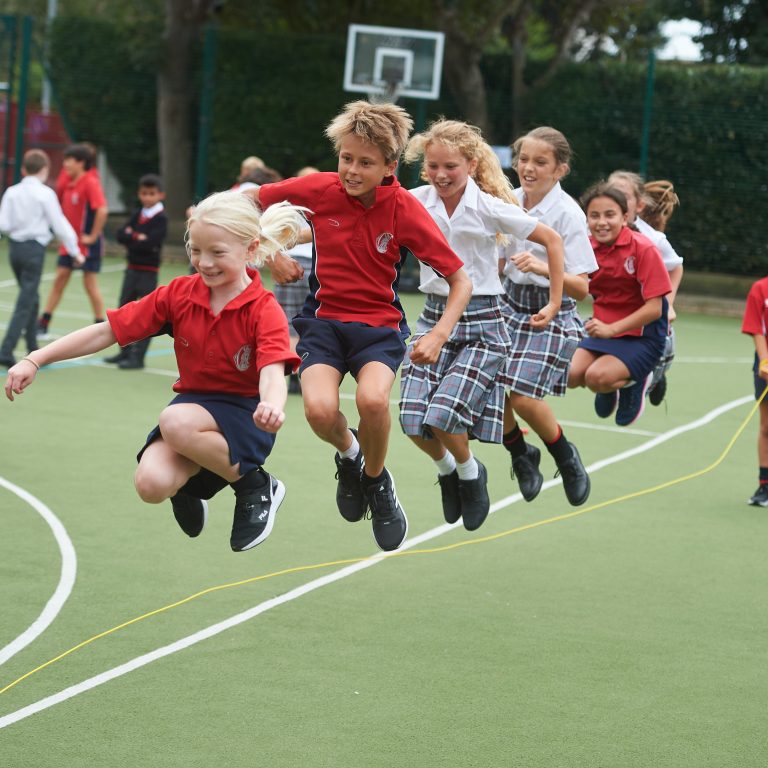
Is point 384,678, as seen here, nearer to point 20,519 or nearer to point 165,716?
point 165,716

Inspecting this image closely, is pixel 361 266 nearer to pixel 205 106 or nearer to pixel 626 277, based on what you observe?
pixel 626 277

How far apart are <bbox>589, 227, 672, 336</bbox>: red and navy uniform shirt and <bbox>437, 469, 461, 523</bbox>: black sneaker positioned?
1.42 meters

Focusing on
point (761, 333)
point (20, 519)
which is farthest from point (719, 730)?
point (20, 519)

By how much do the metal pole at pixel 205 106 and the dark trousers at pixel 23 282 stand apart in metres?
10.5

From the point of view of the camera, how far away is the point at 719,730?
16.4ft

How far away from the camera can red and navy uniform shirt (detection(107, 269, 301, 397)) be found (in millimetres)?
4719

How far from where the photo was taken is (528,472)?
682 centimetres

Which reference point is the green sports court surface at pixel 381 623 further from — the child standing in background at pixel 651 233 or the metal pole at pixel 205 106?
the metal pole at pixel 205 106

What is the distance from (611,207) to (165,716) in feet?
11.9

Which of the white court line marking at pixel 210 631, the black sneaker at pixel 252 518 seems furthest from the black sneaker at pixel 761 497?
the black sneaker at pixel 252 518

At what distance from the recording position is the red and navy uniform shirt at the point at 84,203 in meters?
13.5

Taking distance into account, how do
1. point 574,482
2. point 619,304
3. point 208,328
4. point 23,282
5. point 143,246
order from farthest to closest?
1. point 143,246
2. point 23,282
3. point 619,304
4. point 574,482
5. point 208,328

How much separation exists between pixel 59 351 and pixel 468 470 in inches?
89.4

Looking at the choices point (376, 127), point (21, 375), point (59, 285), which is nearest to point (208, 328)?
point (21, 375)
